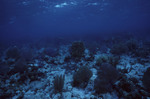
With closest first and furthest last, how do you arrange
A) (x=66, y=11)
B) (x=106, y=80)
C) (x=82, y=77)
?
(x=106, y=80), (x=82, y=77), (x=66, y=11)

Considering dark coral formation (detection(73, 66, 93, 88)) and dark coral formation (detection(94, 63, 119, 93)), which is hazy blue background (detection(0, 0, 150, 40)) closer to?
dark coral formation (detection(73, 66, 93, 88))

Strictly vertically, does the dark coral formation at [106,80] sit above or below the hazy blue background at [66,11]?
below

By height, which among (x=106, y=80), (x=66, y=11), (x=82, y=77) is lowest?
(x=82, y=77)

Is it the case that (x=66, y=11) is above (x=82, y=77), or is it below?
above

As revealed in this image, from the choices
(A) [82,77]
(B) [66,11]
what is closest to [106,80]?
(A) [82,77]

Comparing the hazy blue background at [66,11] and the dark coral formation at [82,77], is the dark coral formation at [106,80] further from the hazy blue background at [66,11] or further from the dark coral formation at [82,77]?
the hazy blue background at [66,11]

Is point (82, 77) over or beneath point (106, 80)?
beneath

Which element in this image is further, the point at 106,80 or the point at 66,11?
the point at 66,11

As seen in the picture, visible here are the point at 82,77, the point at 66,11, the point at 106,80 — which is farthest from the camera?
the point at 66,11

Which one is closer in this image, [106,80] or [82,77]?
[106,80]

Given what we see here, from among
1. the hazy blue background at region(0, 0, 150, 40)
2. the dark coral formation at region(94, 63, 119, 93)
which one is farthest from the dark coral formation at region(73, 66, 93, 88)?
the hazy blue background at region(0, 0, 150, 40)

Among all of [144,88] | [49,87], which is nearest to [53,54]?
[49,87]

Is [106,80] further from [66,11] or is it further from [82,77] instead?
[66,11]

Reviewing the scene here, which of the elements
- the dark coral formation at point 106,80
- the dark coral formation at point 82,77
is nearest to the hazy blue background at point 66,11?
the dark coral formation at point 82,77
